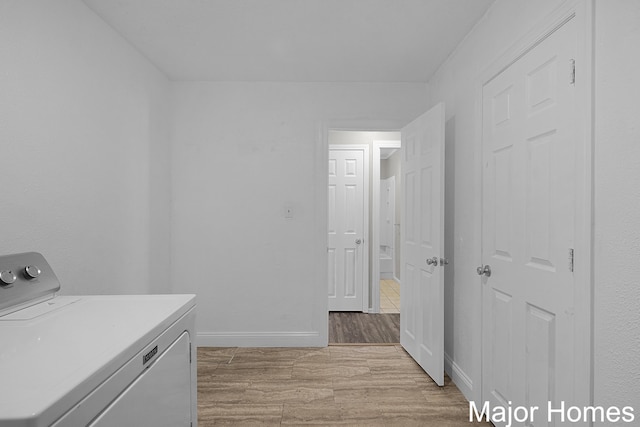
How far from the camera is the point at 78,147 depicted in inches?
76.4

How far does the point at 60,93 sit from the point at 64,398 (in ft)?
5.52

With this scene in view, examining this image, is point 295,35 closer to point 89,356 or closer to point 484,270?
point 484,270

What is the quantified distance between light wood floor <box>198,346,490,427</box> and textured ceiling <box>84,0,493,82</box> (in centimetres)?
238

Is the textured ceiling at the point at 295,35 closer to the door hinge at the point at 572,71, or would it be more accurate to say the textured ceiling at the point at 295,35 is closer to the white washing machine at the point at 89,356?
the door hinge at the point at 572,71

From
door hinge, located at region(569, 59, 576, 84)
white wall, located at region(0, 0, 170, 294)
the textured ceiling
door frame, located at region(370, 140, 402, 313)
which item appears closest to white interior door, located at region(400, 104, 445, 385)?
the textured ceiling

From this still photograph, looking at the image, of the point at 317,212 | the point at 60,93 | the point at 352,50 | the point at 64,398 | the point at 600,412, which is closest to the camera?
the point at 64,398

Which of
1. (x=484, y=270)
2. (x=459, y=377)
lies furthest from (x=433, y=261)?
(x=459, y=377)

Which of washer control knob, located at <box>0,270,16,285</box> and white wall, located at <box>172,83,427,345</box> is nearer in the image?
washer control knob, located at <box>0,270,16,285</box>

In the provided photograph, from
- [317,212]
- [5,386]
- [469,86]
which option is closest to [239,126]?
[317,212]

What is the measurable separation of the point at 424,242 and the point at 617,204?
5.04 feet

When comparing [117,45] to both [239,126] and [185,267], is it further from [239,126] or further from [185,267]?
[185,267]

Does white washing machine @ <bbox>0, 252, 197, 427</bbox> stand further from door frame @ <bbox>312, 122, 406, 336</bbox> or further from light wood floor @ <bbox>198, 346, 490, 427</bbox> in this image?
door frame @ <bbox>312, 122, 406, 336</bbox>

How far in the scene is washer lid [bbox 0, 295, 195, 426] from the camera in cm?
69

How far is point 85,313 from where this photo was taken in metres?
1.26
